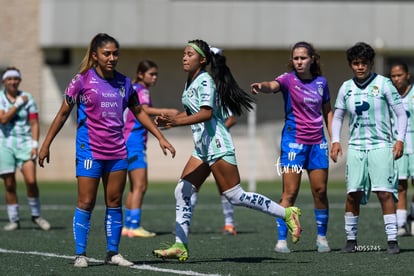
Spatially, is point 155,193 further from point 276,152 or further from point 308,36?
point 308,36

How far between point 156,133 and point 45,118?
1226 inches

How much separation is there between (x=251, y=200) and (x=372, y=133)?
1885 mm

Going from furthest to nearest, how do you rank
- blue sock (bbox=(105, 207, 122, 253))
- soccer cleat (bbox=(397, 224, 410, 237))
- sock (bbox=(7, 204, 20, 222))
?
1. sock (bbox=(7, 204, 20, 222))
2. soccer cleat (bbox=(397, 224, 410, 237))
3. blue sock (bbox=(105, 207, 122, 253))

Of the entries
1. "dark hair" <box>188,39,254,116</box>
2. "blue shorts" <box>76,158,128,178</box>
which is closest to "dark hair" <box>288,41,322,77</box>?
"dark hair" <box>188,39,254,116</box>

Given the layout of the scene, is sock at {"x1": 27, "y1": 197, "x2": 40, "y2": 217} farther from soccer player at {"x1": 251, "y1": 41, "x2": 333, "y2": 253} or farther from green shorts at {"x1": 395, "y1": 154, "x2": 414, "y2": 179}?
green shorts at {"x1": 395, "y1": 154, "x2": 414, "y2": 179}

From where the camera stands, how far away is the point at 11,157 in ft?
52.1

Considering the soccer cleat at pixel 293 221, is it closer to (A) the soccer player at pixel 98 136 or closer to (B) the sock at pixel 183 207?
(B) the sock at pixel 183 207

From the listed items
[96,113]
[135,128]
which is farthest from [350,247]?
[135,128]

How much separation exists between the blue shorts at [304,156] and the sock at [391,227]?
90 cm

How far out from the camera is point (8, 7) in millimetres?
42531

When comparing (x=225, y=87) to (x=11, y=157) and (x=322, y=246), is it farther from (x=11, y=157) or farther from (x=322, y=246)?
(x=11, y=157)

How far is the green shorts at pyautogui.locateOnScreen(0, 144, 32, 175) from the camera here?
15.8m

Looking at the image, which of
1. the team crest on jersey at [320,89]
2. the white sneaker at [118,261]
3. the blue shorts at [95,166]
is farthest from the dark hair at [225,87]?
the white sneaker at [118,261]

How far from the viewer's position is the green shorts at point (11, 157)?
52.0 ft
